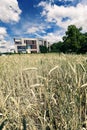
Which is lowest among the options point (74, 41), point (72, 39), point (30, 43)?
point (74, 41)

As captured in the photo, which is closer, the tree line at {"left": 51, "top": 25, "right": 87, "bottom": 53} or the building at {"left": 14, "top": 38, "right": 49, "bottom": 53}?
the tree line at {"left": 51, "top": 25, "right": 87, "bottom": 53}

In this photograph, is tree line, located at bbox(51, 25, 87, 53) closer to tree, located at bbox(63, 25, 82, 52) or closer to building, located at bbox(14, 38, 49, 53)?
tree, located at bbox(63, 25, 82, 52)

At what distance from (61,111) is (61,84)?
29 cm

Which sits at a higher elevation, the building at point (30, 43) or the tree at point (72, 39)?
the building at point (30, 43)

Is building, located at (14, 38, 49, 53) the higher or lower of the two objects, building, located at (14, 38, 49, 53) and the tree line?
the higher

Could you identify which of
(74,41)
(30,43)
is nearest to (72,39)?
(74,41)

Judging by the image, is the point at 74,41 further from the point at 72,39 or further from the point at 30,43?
the point at 30,43

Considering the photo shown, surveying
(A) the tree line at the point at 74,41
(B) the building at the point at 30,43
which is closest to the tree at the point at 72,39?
(A) the tree line at the point at 74,41

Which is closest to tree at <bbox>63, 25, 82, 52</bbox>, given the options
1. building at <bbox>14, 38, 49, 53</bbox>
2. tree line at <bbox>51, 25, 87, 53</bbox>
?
tree line at <bbox>51, 25, 87, 53</bbox>

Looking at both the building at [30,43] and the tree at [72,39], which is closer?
the tree at [72,39]

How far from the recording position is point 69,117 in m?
1.10

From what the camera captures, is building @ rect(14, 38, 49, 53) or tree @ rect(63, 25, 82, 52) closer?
tree @ rect(63, 25, 82, 52)

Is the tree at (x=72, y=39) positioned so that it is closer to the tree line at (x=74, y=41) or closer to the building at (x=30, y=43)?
the tree line at (x=74, y=41)

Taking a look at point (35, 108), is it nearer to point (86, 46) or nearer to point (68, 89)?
point (68, 89)
